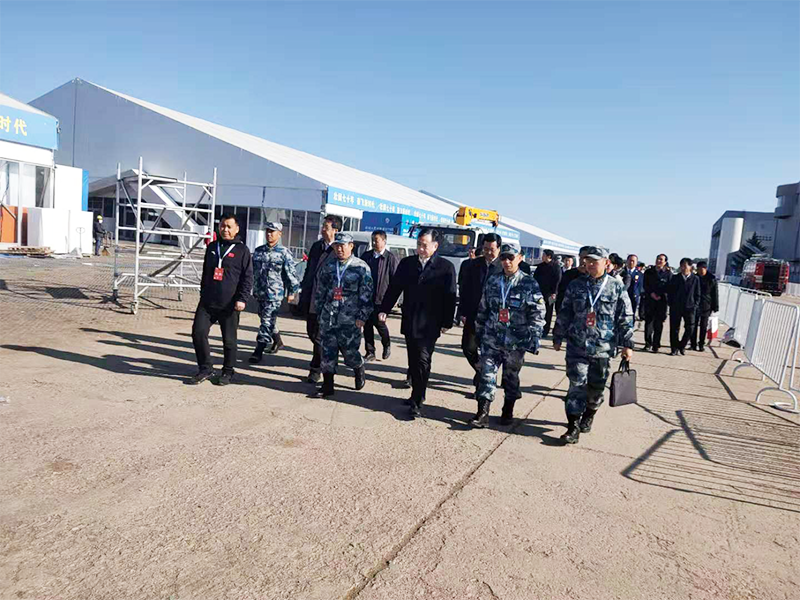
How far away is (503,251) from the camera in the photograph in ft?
18.1

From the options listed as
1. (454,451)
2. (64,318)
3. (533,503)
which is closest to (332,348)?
(454,451)

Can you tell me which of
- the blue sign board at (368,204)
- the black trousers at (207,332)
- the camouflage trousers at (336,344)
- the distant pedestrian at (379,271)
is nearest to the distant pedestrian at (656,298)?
the distant pedestrian at (379,271)

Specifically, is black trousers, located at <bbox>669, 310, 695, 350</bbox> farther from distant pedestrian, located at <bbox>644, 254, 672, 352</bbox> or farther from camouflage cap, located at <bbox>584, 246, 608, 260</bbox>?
camouflage cap, located at <bbox>584, 246, 608, 260</bbox>

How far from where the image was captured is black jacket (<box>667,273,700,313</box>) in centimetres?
1116

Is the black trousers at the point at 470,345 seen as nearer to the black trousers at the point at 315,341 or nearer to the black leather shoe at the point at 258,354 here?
the black trousers at the point at 315,341

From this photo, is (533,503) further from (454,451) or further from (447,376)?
(447,376)

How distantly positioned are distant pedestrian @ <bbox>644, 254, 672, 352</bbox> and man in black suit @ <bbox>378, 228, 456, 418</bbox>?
7158mm

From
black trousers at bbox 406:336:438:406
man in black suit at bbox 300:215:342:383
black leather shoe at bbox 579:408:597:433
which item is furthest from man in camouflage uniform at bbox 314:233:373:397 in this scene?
black leather shoe at bbox 579:408:597:433

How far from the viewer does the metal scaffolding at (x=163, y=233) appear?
10180 millimetres

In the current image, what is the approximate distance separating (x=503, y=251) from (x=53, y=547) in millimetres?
4198

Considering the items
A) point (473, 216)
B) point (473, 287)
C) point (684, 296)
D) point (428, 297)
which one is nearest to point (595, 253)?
point (428, 297)

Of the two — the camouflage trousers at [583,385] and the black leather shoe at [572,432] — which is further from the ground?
the camouflage trousers at [583,385]

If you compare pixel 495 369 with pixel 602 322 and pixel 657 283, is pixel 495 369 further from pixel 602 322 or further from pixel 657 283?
pixel 657 283

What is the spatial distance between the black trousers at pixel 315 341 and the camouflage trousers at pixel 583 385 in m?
2.88
